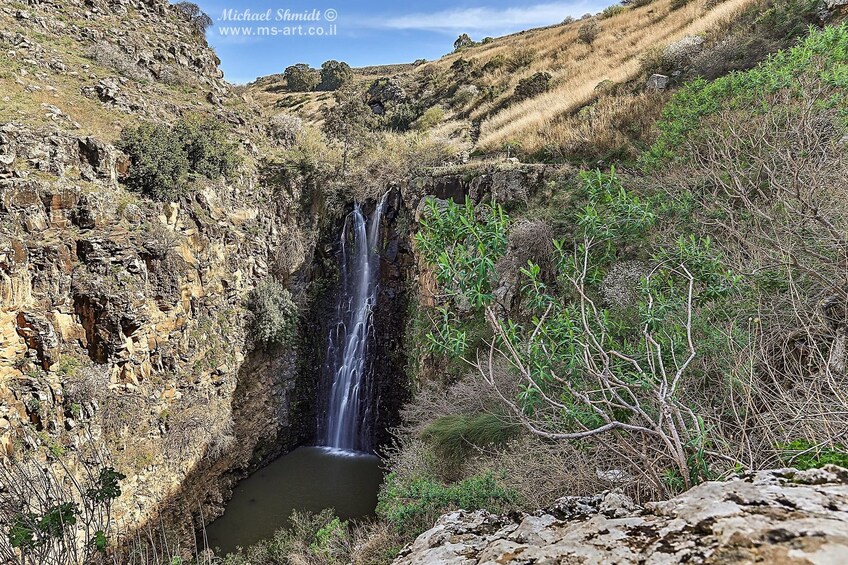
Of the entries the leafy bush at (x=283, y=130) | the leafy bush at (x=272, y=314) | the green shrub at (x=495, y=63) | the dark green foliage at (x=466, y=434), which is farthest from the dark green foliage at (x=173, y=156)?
the green shrub at (x=495, y=63)

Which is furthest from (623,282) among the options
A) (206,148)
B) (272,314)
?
(206,148)

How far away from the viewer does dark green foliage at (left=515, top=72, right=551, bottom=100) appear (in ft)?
59.6

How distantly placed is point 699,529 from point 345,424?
1260 centimetres

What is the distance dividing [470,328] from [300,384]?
21.8ft

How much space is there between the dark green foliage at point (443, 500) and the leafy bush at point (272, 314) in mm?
7872

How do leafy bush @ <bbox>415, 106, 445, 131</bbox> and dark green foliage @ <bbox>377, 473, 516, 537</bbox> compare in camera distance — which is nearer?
dark green foliage @ <bbox>377, 473, 516, 537</bbox>

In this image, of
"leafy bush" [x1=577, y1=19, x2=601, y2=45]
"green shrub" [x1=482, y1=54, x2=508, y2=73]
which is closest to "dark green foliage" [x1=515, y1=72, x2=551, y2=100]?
"leafy bush" [x1=577, y1=19, x2=601, y2=45]

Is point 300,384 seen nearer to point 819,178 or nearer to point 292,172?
point 292,172

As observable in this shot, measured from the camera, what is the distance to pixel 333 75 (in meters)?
33.6

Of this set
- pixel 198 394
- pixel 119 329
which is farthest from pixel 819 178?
pixel 198 394

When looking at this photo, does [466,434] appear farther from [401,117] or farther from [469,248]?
[401,117]

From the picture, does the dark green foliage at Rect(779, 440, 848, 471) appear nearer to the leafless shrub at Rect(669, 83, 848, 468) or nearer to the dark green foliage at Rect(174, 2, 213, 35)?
the leafless shrub at Rect(669, 83, 848, 468)

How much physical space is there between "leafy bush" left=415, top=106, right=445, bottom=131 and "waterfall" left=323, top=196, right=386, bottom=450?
893 cm

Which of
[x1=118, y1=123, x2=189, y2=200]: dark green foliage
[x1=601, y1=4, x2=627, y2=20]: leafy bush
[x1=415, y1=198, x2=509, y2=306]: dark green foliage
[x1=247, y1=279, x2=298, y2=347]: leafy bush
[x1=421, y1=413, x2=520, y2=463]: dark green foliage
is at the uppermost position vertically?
[x1=601, y1=4, x2=627, y2=20]: leafy bush
